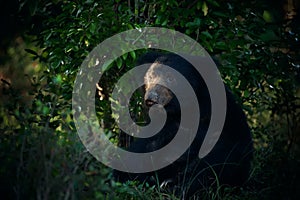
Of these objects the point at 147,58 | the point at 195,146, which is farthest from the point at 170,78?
the point at 195,146

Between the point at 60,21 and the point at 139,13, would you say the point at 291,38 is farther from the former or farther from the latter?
the point at 60,21

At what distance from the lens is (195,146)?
5.38 m

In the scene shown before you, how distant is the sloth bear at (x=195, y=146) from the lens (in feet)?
17.2

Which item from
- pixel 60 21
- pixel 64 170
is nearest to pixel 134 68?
pixel 60 21

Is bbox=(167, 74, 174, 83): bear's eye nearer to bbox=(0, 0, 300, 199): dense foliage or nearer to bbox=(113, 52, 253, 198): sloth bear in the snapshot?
bbox=(113, 52, 253, 198): sloth bear

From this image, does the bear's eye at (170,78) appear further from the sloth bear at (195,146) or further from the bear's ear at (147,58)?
the bear's ear at (147,58)

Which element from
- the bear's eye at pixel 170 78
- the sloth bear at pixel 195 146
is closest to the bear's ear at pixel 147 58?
the sloth bear at pixel 195 146

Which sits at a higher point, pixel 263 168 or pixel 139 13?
pixel 139 13

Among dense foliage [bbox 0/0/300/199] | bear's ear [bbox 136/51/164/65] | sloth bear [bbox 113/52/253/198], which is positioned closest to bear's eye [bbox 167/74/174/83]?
sloth bear [bbox 113/52/253/198]

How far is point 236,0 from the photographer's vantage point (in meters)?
5.59

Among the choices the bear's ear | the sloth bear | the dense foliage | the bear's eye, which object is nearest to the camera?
the dense foliage

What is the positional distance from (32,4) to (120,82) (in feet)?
4.88

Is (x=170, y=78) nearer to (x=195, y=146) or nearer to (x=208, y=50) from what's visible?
(x=208, y=50)

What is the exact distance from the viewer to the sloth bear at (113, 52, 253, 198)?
5.25m
